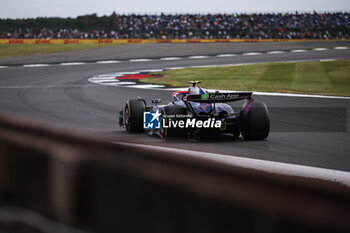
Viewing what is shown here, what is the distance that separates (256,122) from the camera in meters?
8.34

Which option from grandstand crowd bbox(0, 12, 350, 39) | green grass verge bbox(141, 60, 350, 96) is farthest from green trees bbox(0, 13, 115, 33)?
green grass verge bbox(141, 60, 350, 96)

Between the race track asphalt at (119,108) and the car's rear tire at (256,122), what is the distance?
171 millimetres

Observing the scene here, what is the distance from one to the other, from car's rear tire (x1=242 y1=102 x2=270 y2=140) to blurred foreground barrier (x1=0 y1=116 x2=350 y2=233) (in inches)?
265

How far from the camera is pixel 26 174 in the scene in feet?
5.96

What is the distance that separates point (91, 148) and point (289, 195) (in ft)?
2.26

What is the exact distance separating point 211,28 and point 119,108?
45481 mm

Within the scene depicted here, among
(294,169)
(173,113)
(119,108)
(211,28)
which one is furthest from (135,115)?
(211,28)

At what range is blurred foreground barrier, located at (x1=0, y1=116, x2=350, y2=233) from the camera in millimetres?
950

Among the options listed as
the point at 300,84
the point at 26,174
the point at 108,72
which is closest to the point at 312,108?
the point at 300,84

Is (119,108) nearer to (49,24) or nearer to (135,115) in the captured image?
(135,115)

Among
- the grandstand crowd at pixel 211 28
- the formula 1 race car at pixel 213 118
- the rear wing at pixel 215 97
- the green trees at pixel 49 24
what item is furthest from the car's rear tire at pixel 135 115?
the green trees at pixel 49 24

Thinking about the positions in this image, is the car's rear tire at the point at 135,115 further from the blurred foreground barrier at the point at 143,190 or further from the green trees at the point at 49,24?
the green trees at the point at 49,24

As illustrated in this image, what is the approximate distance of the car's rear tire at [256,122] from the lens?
27.3 feet

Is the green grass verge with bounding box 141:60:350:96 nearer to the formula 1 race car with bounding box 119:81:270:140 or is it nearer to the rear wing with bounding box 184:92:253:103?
the formula 1 race car with bounding box 119:81:270:140
